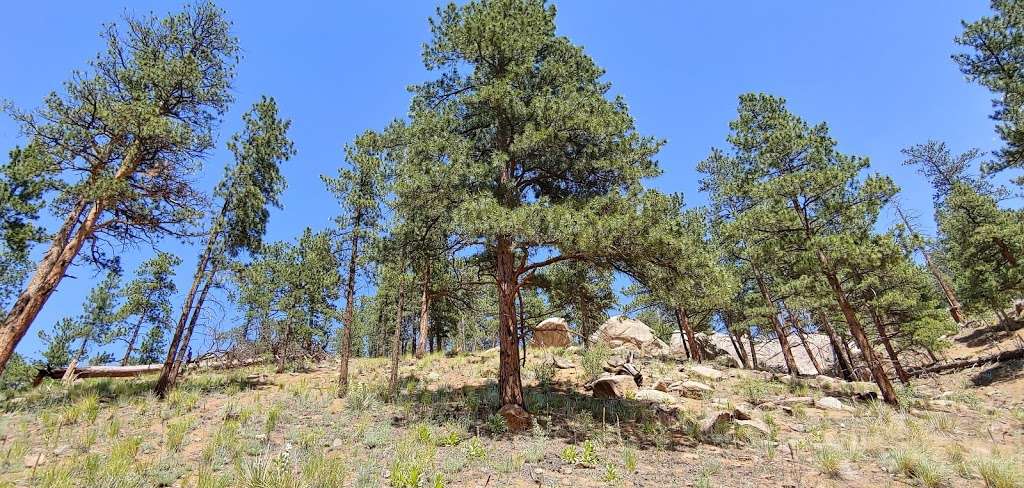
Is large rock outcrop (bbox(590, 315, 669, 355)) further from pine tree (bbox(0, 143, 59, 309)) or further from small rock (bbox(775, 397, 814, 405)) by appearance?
pine tree (bbox(0, 143, 59, 309))

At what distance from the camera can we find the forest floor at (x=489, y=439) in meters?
6.29

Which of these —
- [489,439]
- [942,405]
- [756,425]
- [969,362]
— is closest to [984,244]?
[969,362]

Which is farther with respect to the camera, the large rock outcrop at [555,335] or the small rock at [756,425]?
the large rock outcrop at [555,335]

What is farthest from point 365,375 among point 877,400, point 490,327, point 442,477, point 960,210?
point 960,210

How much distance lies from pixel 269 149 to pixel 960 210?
112ft

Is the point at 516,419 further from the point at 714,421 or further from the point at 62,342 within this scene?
the point at 62,342

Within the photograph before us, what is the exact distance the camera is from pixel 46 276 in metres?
10.3

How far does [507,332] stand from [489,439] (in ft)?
8.67

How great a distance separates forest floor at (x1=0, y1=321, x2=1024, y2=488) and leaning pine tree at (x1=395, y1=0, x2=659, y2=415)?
2.07 meters

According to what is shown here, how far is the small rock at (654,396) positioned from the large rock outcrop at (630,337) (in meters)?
12.4

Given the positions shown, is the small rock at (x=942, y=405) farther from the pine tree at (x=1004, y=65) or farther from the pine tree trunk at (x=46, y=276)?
the pine tree trunk at (x=46, y=276)

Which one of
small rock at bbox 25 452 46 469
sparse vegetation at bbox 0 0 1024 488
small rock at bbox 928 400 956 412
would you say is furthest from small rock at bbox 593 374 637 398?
small rock at bbox 25 452 46 469

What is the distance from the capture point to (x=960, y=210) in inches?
871

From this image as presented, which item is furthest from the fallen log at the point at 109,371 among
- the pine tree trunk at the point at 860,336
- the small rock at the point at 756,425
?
the pine tree trunk at the point at 860,336
